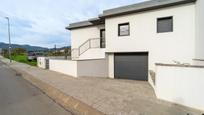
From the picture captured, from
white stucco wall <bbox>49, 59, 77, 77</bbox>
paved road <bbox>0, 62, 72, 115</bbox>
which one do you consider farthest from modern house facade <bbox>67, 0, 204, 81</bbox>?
paved road <bbox>0, 62, 72, 115</bbox>

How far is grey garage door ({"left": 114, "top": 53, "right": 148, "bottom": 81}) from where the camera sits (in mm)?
14289

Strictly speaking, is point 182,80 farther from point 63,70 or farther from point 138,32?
point 63,70

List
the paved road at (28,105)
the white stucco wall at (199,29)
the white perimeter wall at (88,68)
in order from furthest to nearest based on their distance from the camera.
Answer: the white perimeter wall at (88,68)
the white stucco wall at (199,29)
the paved road at (28,105)

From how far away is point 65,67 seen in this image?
17688 millimetres

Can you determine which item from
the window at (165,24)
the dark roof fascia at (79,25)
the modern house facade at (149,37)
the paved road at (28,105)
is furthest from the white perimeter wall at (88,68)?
the paved road at (28,105)

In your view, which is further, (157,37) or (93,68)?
(93,68)

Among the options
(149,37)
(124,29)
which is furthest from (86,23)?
(149,37)

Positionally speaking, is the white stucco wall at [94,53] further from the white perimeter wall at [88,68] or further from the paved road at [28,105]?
the paved road at [28,105]

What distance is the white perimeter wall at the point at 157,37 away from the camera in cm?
1170

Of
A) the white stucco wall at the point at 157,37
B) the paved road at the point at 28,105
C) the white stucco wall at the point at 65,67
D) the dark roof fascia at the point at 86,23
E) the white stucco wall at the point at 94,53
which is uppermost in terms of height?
the dark roof fascia at the point at 86,23

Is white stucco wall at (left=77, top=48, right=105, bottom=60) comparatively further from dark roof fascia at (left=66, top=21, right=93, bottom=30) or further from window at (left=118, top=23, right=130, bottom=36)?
dark roof fascia at (left=66, top=21, right=93, bottom=30)

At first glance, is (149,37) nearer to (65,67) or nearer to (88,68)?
(88,68)

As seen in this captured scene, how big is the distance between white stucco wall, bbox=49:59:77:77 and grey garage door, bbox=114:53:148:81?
348 cm

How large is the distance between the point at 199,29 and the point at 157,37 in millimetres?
2975
